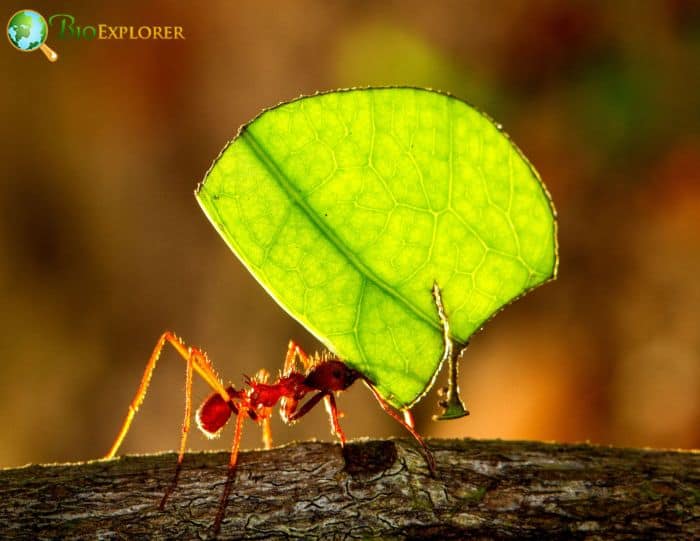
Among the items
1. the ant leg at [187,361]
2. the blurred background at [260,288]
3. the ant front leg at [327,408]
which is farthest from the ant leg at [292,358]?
the blurred background at [260,288]

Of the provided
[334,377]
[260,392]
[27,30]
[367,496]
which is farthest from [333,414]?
[27,30]

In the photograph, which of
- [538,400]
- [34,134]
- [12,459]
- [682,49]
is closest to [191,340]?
[12,459]

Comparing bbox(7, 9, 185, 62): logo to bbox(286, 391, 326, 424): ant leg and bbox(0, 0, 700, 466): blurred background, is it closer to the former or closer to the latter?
bbox(0, 0, 700, 466): blurred background

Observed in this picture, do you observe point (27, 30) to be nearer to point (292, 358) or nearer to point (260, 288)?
point (260, 288)

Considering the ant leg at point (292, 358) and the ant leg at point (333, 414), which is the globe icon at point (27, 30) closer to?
the ant leg at point (292, 358)

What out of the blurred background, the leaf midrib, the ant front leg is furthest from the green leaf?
the blurred background

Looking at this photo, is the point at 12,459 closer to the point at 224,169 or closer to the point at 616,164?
the point at 224,169

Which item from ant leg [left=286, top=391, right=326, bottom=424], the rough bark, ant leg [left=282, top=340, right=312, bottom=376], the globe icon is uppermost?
the globe icon
